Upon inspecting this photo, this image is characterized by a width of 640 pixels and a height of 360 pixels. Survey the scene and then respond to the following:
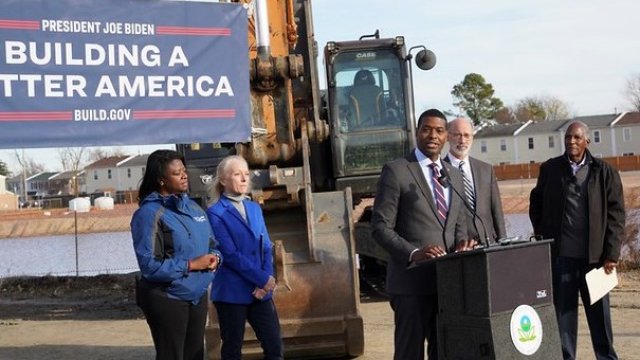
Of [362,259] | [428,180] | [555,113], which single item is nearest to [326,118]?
[362,259]

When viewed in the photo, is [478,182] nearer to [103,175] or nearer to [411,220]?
[411,220]

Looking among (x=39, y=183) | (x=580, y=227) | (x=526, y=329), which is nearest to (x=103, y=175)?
(x=39, y=183)

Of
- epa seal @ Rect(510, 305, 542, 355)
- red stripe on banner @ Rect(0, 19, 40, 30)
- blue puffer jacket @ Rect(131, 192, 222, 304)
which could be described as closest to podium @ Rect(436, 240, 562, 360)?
epa seal @ Rect(510, 305, 542, 355)

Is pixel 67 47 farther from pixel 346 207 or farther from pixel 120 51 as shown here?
pixel 346 207

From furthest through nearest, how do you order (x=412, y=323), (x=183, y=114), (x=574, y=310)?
(x=183, y=114) → (x=574, y=310) → (x=412, y=323)

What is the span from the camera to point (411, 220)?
5191 millimetres

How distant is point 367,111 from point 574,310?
5343mm

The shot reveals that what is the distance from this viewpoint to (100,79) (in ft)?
22.9

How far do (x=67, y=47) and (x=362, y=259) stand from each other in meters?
8.63

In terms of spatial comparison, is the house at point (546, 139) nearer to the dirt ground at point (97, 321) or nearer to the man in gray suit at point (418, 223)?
the dirt ground at point (97, 321)

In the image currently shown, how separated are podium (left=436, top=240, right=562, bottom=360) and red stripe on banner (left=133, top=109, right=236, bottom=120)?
3.08 meters

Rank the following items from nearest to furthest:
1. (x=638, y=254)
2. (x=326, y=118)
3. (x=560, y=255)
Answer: (x=560, y=255) → (x=326, y=118) → (x=638, y=254)

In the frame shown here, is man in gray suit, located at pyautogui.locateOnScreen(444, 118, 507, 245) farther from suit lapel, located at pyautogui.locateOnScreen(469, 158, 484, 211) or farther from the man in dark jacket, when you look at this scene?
the man in dark jacket

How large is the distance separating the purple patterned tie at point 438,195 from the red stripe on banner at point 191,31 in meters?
2.89
